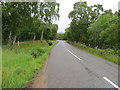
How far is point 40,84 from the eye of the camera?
19.2 feet

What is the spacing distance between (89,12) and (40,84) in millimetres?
35811

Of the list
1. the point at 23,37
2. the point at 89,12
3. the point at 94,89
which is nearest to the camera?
the point at 94,89

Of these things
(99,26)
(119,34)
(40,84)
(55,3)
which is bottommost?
(40,84)

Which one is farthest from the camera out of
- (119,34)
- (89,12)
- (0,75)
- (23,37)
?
(23,37)

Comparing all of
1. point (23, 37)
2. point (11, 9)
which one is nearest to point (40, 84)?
point (11, 9)

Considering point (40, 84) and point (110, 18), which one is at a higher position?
point (110, 18)

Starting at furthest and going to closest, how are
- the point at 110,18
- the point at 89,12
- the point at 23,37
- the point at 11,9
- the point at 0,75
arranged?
the point at 23,37 < the point at 89,12 < the point at 110,18 < the point at 11,9 < the point at 0,75

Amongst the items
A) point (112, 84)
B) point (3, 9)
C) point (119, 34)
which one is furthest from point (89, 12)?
point (112, 84)

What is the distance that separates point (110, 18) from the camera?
81.7ft

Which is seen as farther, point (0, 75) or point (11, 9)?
point (11, 9)

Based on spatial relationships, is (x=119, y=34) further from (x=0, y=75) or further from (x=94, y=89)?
(x=0, y=75)

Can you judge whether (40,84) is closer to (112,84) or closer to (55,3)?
(112,84)

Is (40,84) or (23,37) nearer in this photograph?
(40,84)

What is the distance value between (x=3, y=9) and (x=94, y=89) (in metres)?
12.9
